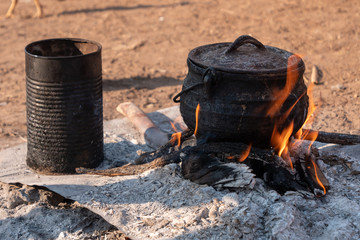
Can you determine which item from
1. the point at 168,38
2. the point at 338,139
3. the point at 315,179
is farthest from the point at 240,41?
the point at 168,38

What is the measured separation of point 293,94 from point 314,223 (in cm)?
95

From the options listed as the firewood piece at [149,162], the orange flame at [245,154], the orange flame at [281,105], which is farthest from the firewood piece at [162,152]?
the orange flame at [281,105]

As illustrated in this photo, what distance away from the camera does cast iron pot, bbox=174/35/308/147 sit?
370cm

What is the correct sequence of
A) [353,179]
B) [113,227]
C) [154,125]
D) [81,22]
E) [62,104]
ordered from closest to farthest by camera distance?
1. [113,227]
2. [353,179]
3. [62,104]
4. [154,125]
5. [81,22]

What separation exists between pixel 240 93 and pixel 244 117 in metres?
0.18

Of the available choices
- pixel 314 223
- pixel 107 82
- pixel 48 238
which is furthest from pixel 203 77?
pixel 107 82

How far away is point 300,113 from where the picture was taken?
395cm

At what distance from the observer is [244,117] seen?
3.74 metres

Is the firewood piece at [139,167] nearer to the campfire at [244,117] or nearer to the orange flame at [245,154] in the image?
the campfire at [244,117]

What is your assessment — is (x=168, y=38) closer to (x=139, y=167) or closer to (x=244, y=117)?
(x=139, y=167)

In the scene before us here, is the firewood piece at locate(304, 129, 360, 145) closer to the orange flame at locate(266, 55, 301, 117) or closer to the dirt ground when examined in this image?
the dirt ground

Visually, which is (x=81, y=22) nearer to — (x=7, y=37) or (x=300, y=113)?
(x=7, y=37)

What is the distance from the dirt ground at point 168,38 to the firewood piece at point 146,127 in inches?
25.3

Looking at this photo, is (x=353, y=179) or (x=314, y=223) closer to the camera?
(x=314, y=223)
